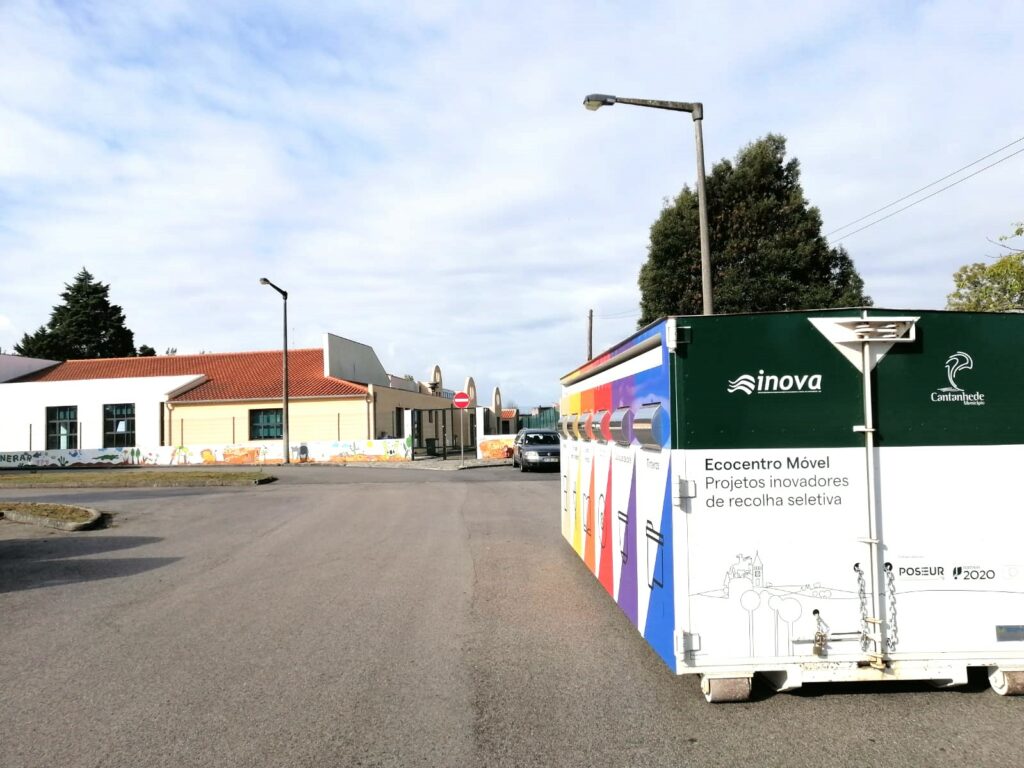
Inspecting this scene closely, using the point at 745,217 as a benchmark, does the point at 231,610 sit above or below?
below

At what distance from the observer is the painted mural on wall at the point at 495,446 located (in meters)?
36.1

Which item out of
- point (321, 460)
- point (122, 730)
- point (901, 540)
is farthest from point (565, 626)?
point (321, 460)

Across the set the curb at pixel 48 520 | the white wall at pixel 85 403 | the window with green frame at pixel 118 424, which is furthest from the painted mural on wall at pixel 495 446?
the curb at pixel 48 520

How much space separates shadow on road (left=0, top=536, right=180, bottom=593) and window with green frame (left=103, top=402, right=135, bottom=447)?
34161mm

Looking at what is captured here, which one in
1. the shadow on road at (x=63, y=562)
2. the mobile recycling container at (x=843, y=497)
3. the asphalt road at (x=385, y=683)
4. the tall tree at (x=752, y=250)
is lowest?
the shadow on road at (x=63, y=562)

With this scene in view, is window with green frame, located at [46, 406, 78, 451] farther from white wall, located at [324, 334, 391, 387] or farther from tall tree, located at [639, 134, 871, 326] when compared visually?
tall tree, located at [639, 134, 871, 326]

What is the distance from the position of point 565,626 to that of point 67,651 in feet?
12.9

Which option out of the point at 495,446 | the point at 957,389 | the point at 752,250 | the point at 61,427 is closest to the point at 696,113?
the point at 957,389

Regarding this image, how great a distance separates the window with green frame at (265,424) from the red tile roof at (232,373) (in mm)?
870

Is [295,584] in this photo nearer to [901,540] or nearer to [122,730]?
[122,730]

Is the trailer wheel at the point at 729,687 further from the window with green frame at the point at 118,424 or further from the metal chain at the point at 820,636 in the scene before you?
the window with green frame at the point at 118,424

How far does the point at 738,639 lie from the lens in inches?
171

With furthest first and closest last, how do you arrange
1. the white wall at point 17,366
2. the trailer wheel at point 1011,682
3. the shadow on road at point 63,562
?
the white wall at point 17,366
the shadow on road at point 63,562
the trailer wheel at point 1011,682

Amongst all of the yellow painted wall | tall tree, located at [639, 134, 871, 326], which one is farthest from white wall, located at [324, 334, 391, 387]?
tall tree, located at [639, 134, 871, 326]
